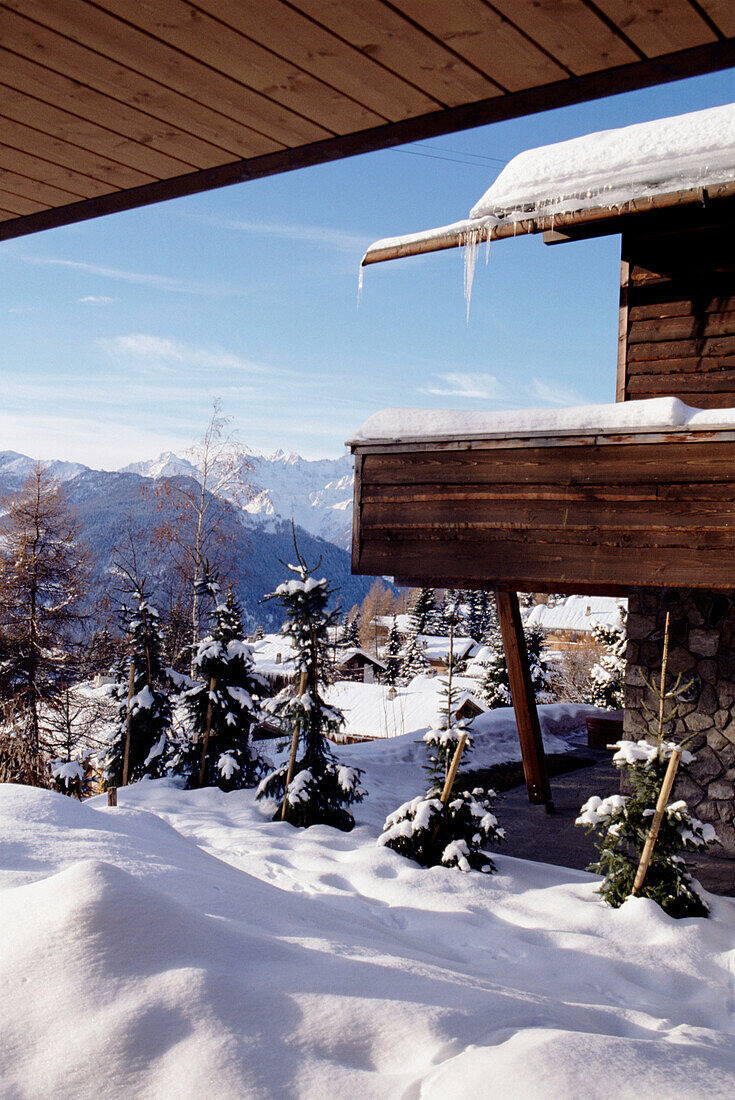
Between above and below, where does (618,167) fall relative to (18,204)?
above

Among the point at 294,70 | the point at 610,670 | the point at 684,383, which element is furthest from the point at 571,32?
the point at 610,670

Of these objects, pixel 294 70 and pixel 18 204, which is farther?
pixel 18 204

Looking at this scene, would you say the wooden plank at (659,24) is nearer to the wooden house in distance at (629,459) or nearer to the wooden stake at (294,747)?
the wooden house in distance at (629,459)

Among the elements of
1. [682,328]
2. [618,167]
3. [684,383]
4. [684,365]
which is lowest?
[684,383]

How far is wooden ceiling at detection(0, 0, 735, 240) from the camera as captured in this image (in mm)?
1459

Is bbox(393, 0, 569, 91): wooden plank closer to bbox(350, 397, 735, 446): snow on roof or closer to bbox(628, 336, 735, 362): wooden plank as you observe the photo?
bbox(350, 397, 735, 446): snow on roof

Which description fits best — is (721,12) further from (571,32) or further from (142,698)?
(142,698)

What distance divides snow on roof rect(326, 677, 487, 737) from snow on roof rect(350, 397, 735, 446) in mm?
16621

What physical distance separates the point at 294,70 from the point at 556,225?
5725 mm

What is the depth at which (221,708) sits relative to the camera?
10648 mm

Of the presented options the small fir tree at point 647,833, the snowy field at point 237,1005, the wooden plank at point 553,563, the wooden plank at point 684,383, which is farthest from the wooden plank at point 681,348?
the snowy field at point 237,1005

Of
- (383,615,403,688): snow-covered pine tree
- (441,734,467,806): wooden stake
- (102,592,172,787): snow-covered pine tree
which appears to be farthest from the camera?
(383,615,403,688): snow-covered pine tree

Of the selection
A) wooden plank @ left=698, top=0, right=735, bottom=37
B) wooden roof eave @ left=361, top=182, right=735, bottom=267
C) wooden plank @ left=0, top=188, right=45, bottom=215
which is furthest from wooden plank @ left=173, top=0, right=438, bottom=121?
wooden roof eave @ left=361, top=182, right=735, bottom=267

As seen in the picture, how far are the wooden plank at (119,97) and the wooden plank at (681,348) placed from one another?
20.1ft
